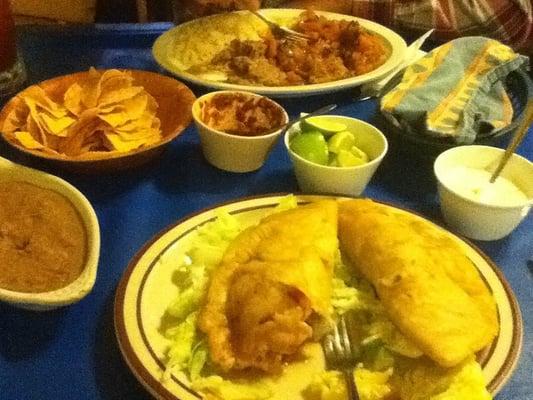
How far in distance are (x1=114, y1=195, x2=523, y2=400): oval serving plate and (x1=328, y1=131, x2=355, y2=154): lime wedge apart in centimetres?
16

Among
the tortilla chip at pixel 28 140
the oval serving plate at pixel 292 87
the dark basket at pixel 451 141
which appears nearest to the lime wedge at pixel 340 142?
the dark basket at pixel 451 141

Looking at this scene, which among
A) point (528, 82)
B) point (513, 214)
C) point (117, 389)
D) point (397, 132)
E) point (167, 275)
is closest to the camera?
point (117, 389)

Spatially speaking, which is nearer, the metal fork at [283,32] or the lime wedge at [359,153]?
the lime wedge at [359,153]

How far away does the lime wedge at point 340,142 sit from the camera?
4.37 feet

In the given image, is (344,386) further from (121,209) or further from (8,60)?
(8,60)

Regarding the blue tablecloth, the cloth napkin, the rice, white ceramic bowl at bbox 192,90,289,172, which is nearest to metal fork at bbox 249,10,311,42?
the rice

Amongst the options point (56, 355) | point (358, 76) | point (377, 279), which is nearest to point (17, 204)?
point (56, 355)

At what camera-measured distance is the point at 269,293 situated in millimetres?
926

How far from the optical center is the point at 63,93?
146 centimetres

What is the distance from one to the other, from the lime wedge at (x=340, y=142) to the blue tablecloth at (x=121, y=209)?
100 millimetres

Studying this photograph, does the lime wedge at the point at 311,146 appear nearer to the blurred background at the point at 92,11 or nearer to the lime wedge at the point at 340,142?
the lime wedge at the point at 340,142

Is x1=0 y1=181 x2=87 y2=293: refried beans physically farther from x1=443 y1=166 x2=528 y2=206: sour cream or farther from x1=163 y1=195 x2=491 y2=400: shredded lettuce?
x1=443 y1=166 x2=528 y2=206: sour cream

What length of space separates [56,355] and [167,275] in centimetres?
20

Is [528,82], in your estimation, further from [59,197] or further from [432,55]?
[59,197]
